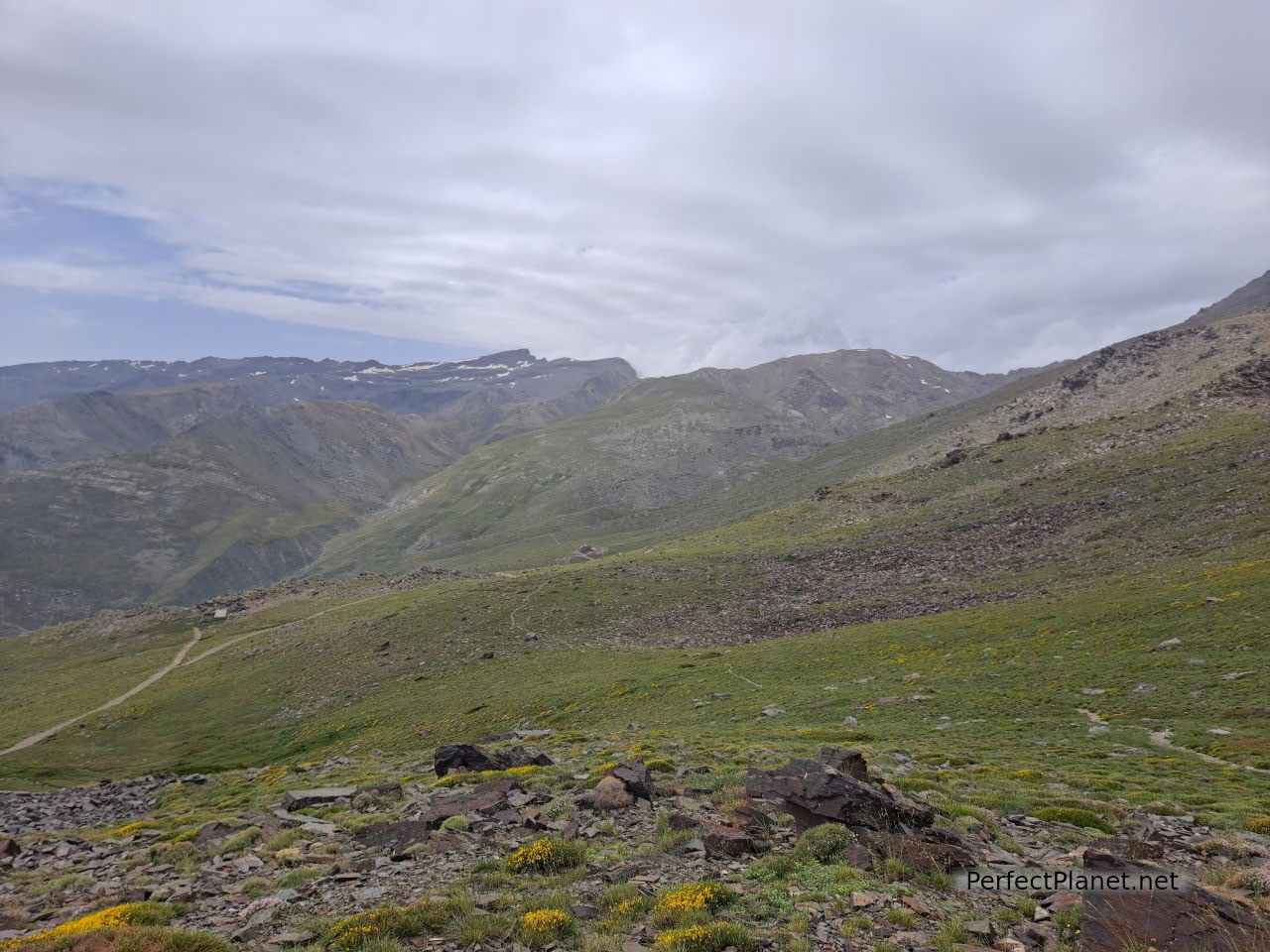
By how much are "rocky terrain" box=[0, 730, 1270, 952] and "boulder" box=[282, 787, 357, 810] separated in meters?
0.36

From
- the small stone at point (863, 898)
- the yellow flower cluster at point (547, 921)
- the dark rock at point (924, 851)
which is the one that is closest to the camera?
the yellow flower cluster at point (547, 921)

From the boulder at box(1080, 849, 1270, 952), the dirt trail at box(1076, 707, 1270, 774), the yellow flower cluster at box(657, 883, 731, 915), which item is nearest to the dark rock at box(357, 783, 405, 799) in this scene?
the yellow flower cluster at box(657, 883, 731, 915)

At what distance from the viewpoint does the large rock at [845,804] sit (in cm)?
1666

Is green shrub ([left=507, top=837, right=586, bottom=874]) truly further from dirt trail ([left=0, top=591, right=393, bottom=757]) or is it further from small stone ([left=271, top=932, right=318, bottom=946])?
dirt trail ([left=0, top=591, right=393, bottom=757])

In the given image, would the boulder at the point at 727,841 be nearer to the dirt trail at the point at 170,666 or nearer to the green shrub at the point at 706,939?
the green shrub at the point at 706,939

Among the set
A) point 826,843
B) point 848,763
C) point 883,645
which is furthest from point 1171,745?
point 883,645

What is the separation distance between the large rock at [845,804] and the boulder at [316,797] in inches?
706

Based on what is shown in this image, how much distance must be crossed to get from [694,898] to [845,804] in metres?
5.46

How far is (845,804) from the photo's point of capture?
55.4 ft

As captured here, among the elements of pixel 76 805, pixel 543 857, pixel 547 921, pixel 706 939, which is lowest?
pixel 76 805

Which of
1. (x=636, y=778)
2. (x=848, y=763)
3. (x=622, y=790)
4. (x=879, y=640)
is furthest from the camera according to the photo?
(x=879, y=640)

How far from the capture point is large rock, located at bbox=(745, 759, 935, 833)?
16.7 metres

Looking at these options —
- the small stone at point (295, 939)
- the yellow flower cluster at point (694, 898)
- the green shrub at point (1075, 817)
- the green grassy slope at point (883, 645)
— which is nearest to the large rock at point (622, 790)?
the yellow flower cluster at point (694, 898)

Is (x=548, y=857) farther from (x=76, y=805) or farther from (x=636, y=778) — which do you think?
(x=76, y=805)
